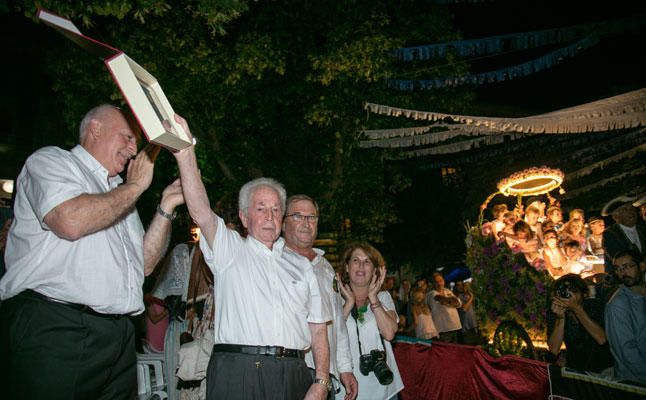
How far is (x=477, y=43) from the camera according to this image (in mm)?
7188

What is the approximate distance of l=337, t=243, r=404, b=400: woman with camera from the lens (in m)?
3.87

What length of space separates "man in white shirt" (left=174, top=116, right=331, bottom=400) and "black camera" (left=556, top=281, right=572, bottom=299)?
305cm

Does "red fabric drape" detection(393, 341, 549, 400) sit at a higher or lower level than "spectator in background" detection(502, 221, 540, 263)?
lower

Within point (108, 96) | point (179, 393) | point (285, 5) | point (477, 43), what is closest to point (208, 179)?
point (108, 96)

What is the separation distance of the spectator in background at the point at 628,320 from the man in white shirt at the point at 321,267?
246 cm

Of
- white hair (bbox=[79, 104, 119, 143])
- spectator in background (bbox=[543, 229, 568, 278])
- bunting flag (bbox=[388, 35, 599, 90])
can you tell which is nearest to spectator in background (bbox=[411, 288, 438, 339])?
spectator in background (bbox=[543, 229, 568, 278])

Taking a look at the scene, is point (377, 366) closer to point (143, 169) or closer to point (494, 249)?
point (143, 169)

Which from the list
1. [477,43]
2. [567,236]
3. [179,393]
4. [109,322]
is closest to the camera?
[109,322]

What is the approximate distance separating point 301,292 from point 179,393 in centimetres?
160

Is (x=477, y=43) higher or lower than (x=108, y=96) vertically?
lower

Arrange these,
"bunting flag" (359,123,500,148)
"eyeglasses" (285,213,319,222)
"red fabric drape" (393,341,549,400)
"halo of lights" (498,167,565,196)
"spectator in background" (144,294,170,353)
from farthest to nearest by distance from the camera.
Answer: "halo of lights" (498,167,565,196)
"bunting flag" (359,123,500,148)
"spectator in background" (144,294,170,353)
"red fabric drape" (393,341,549,400)
"eyeglasses" (285,213,319,222)

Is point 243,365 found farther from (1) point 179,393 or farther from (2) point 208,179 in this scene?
(2) point 208,179

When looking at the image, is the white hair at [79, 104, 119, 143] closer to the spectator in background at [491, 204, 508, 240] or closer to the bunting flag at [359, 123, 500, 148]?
the bunting flag at [359, 123, 500, 148]

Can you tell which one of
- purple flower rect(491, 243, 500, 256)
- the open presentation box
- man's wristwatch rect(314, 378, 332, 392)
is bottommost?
man's wristwatch rect(314, 378, 332, 392)
